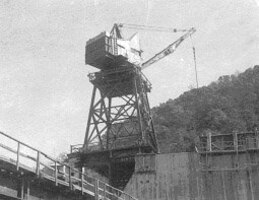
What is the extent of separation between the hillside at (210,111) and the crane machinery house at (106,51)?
23.2 metres

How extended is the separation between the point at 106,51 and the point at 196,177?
15687mm

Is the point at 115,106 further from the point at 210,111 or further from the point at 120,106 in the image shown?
the point at 210,111

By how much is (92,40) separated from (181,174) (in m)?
16.9

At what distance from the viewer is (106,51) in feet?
162

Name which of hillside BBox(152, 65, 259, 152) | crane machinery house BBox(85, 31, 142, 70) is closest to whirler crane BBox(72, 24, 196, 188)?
crane machinery house BBox(85, 31, 142, 70)

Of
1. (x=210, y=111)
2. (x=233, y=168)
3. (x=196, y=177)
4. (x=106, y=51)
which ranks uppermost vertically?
(x=210, y=111)

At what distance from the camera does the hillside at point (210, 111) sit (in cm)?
7800

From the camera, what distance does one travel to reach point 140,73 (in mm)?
51344

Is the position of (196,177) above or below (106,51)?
below

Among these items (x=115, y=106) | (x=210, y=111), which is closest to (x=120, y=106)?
(x=115, y=106)

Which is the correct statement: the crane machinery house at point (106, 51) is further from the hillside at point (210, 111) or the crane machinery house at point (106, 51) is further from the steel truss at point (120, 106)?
the hillside at point (210, 111)

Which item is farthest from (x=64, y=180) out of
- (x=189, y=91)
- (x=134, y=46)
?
(x=189, y=91)

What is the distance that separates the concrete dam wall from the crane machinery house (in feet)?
38.6

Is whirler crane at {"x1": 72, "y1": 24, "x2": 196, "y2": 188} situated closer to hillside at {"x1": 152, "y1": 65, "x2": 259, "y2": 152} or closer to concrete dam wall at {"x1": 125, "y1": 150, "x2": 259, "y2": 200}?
concrete dam wall at {"x1": 125, "y1": 150, "x2": 259, "y2": 200}
